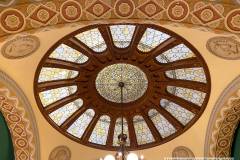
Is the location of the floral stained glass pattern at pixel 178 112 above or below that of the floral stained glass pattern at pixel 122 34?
below

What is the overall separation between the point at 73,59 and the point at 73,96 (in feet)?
3.98

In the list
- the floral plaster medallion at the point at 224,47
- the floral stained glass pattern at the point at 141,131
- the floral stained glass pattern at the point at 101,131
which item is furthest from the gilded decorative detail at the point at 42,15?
the floral stained glass pattern at the point at 141,131

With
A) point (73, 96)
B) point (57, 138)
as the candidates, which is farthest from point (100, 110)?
point (57, 138)

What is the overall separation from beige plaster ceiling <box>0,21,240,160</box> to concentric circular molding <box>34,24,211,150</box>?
0.43 ft

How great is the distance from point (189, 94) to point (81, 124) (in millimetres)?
3520

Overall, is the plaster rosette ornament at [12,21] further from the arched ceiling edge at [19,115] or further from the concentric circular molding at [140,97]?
the arched ceiling edge at [19,115]

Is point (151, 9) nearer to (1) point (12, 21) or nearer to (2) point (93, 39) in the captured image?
(1) point (12, 21)

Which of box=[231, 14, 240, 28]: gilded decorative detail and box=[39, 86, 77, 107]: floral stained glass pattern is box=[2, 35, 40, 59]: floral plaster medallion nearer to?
box=[39, 86, 77, 107]: floral stained glass pattern

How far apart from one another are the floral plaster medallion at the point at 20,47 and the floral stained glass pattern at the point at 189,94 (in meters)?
3.98

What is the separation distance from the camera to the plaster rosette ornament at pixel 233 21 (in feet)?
10.5

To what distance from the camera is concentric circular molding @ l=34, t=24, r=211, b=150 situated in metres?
5.41

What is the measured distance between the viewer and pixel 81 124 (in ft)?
23.4

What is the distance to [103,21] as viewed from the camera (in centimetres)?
375

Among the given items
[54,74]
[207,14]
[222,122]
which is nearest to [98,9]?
[207,14]
